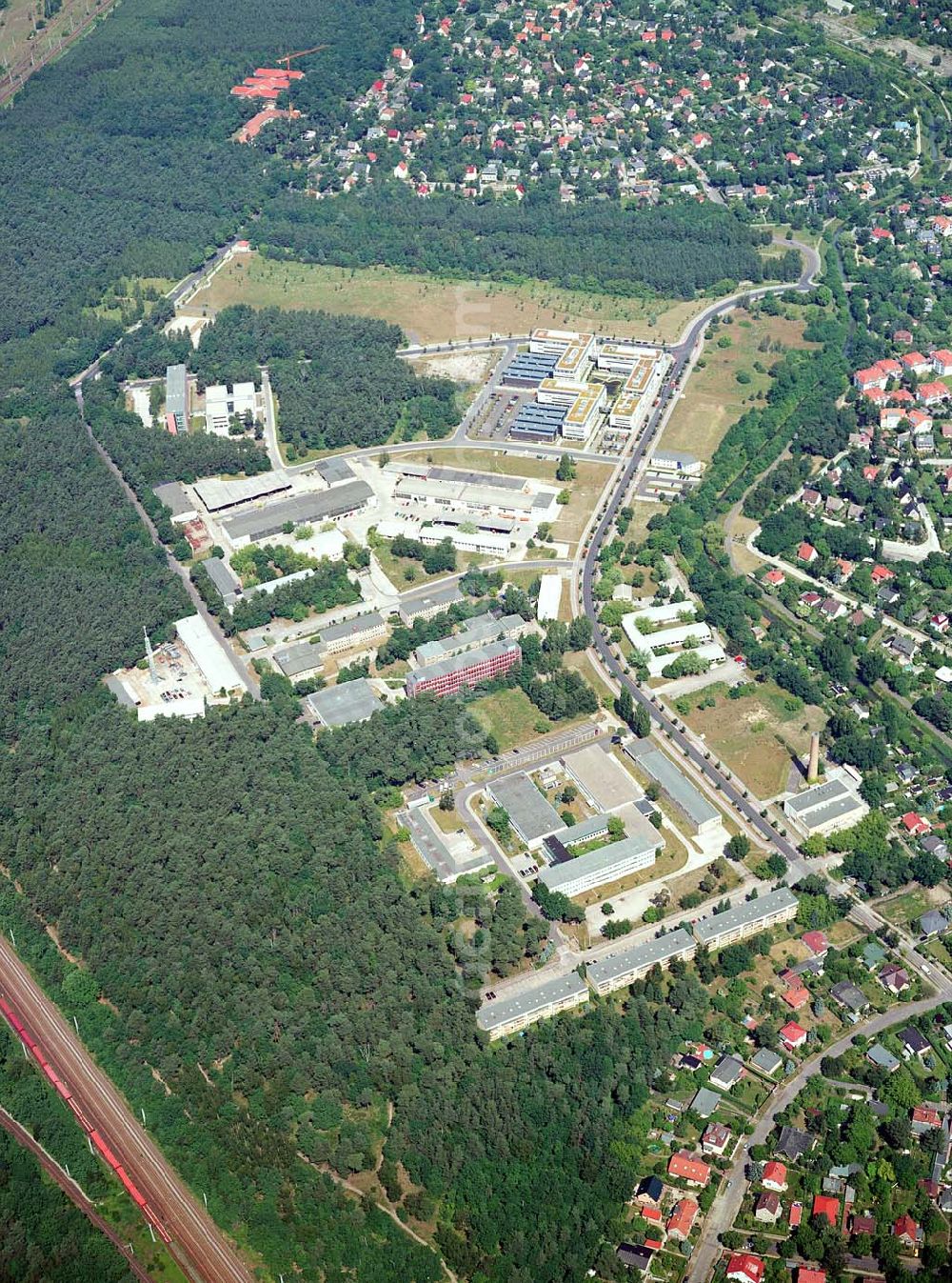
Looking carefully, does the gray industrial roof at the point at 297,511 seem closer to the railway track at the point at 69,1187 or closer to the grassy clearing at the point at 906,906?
the railway track at the point at 69,1187

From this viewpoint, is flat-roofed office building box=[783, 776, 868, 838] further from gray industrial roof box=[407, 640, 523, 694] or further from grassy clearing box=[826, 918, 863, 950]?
gray industrial roof box=[407, 640, 523, 694]

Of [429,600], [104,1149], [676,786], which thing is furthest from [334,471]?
[104,1149]

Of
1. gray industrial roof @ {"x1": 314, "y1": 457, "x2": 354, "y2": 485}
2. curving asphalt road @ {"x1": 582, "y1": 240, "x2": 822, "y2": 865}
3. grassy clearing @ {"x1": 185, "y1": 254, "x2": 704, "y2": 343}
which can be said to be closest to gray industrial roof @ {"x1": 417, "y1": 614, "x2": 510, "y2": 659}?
curving asphalt road @ {"x1": 582, "y1": 240, "x2": 822, "y2": 865}

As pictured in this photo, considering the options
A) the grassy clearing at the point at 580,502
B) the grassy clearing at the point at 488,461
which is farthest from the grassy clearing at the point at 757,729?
the grassy clearing at the point at 488,461

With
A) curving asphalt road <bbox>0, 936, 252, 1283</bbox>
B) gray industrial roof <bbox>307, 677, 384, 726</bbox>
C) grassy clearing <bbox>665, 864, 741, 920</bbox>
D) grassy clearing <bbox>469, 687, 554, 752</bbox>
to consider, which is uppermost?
curving asphalt road <bbox>0, 936, 252, 1283</bbox>

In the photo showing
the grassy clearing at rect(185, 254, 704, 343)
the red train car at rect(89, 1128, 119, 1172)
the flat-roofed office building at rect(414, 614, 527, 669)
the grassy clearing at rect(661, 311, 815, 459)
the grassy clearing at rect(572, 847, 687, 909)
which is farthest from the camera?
the grassy clearing at rect(185, 254, 704, 343)

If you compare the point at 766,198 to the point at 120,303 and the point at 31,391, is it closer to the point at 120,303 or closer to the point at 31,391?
the point at 120,303

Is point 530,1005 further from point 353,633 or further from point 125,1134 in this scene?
point 353,633
